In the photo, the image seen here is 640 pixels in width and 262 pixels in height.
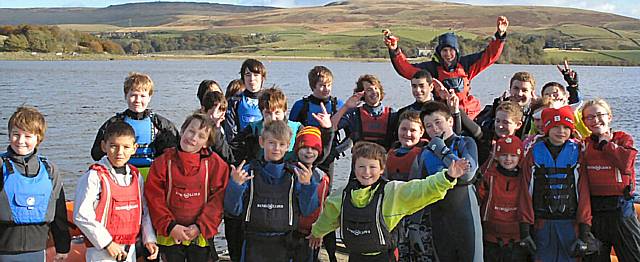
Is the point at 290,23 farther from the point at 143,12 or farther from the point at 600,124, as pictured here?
the point at 600,124

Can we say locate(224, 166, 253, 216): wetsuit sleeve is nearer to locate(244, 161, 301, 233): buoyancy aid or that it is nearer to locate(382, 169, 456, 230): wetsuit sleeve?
locate(244, 161, 301, 233): buoyancy aid

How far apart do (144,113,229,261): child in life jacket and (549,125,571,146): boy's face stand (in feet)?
9.22

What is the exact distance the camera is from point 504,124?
20.9 ft

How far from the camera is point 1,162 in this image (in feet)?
16.7

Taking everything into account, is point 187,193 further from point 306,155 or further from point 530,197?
point 530,197

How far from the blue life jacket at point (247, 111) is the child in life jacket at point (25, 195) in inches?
98.9

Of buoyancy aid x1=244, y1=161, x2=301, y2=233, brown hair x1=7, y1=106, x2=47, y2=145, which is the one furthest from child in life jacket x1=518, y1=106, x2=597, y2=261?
brown hair x1=7, y1=106, x2=47, y2=145

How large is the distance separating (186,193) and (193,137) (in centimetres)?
44

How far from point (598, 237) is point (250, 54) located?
8274 cm

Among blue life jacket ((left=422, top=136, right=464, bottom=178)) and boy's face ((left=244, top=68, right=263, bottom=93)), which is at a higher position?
boy's face ((left=244, top=68, right=263, bottom=93))

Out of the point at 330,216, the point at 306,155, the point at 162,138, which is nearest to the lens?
the point at 330,216

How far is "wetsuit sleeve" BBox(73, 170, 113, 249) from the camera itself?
16.5 feet

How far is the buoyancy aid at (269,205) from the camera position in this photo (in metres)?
5.42

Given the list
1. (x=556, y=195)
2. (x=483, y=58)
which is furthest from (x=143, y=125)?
(x=483, y=58)
